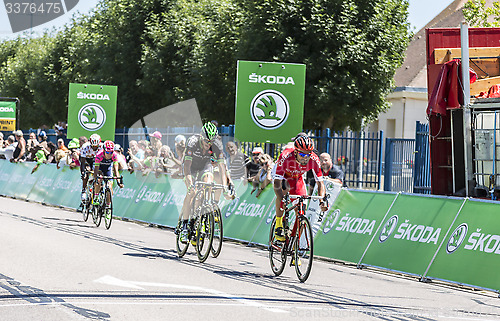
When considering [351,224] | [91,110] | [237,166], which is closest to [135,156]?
[91,110]

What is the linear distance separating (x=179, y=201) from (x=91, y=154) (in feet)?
7.26

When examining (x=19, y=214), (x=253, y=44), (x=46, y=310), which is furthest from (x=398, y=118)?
(x=46, y=310)

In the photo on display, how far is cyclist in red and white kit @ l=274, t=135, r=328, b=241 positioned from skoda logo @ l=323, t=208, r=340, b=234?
2646 millimetres

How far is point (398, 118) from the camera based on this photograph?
5344 cm

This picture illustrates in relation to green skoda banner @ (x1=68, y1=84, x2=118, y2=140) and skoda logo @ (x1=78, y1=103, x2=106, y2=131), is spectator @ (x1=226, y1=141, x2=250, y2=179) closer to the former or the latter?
green skoda banner @ (x1=68, y1=84, x2=118, y2=140)

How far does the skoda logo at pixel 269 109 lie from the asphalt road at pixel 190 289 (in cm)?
223

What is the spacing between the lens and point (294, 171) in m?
11.2

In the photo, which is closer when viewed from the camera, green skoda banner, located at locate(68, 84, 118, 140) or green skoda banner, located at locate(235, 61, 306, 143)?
green skoda banner, located at locate(235, 61, 306, 143)

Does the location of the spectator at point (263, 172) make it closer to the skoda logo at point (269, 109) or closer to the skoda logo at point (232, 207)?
the skoda logo at point (232, 207)

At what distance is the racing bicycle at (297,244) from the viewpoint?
35.0 ft

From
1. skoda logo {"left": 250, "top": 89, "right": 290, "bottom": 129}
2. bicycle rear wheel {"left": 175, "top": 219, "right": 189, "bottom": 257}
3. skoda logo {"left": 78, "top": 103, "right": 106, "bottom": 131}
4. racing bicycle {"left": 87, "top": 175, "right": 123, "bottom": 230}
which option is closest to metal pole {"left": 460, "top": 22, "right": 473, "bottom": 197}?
skoda logo {"left": 250, "top": 89, "right": 290, "bottom": 129}

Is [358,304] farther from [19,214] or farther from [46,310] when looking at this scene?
[19,214]

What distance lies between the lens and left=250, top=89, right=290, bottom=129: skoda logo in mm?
14758

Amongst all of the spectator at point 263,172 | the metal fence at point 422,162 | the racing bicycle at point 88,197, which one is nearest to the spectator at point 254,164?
the spectator at point 263,172
